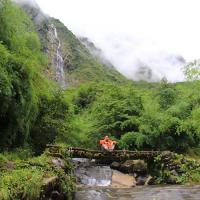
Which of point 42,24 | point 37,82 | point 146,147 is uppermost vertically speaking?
point 42,24

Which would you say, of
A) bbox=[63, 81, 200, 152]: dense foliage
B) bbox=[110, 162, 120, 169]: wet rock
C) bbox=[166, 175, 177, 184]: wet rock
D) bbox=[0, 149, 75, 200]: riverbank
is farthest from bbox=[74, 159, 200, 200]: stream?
bbox=[63, 81, 200, 152]: dense foliage

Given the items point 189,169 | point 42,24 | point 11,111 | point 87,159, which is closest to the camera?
point 11,111

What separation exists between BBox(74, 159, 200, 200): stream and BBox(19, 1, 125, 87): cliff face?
7060 cm

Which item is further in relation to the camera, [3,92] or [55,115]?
[55,115]

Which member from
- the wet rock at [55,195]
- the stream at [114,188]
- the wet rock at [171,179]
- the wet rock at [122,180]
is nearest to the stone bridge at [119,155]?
the stream at [114,188]

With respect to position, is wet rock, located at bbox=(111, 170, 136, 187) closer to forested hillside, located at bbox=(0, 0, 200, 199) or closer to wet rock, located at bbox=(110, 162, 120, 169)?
wet rock, located at bbox=(110, 162, 120, 169)

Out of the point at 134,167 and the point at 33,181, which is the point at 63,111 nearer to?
Answer: the point at 134,167

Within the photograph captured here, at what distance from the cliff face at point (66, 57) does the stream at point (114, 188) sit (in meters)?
70.6

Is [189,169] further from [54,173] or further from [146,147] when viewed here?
[54,173]

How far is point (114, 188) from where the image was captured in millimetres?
21891

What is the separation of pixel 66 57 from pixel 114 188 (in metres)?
110

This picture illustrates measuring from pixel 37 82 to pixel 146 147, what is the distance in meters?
10.6

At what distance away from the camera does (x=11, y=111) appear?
21.8 meters

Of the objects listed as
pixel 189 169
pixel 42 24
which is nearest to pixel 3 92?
pixel 189 169
